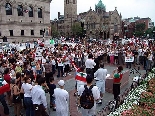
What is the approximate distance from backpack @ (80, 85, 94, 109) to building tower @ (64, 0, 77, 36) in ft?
351

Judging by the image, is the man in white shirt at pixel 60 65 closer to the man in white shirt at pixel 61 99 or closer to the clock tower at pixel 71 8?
the man in white shirt at pixel 61 99

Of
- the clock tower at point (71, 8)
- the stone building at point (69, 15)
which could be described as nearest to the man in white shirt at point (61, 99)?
the stone building at point (69, 15)

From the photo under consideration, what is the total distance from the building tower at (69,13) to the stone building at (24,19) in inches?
2372

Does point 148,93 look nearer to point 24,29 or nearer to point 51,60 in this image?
point 51,60

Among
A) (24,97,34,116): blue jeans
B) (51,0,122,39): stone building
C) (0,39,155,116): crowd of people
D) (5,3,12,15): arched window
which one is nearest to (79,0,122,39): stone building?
(51,0,122,39): stone building

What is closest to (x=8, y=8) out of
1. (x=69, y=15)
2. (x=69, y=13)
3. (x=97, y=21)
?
(x=97, y=21)

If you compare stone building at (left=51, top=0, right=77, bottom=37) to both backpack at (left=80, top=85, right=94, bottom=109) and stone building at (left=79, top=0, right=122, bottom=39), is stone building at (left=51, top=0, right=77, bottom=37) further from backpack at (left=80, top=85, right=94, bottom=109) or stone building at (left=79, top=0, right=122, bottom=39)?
backpack at (left=80, top=85, right=94, bottom=109)

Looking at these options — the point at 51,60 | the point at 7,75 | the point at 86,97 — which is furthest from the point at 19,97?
the point at 51,60

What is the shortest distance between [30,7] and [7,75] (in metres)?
41.7

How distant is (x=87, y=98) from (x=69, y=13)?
110 m

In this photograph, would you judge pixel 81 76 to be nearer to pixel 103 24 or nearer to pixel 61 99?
pixel 61 99

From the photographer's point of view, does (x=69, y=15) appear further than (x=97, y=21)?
Yes

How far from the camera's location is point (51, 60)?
57.7 feet

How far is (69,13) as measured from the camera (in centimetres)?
11444
